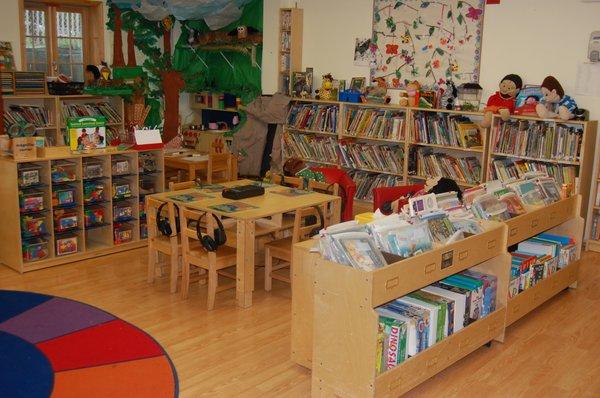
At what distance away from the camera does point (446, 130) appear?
7.28 m

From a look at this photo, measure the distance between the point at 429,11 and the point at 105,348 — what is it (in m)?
5.30

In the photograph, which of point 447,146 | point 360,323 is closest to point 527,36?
point 447,146

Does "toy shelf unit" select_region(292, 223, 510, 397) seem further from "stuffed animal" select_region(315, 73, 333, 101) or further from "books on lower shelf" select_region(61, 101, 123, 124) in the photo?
"books on lower shelf" select_region(61, 101, 123, 124)

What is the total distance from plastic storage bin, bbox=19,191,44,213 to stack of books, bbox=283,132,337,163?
3.75 metres

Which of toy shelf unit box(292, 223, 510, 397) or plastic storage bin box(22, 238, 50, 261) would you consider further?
plastic storage bin box(22, 238, 50, 261)

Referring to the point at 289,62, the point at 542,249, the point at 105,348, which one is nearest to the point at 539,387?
the point at 542,249

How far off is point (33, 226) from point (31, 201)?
0.22 meters

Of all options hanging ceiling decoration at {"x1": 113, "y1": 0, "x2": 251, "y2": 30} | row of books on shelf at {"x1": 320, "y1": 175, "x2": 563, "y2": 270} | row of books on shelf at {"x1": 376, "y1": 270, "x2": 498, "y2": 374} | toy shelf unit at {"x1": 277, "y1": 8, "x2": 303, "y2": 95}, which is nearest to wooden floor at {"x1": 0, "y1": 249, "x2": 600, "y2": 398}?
row of books on shelf at {"x1": 376, "y1": 270, "x2": 498, "y2": 374}

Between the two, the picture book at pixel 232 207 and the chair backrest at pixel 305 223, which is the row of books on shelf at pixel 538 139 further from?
the picture book at pixel 232 207

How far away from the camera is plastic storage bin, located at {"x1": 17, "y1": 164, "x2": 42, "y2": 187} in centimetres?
548

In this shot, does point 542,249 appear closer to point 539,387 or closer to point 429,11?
point 539,387

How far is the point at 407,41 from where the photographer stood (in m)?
7.73

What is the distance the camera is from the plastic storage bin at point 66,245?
5.77 meters

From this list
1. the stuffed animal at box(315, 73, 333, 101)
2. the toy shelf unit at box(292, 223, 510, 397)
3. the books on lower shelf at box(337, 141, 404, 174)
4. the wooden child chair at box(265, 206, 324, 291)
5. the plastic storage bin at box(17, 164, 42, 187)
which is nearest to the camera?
the toy shelf unit at box(292, 223, 510, 397)
